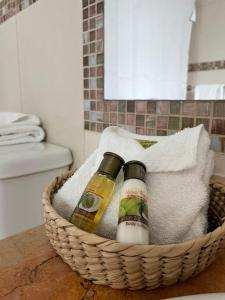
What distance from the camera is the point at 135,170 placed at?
364mm

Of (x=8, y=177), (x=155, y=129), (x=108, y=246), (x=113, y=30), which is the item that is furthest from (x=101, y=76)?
(x=108, y=246)

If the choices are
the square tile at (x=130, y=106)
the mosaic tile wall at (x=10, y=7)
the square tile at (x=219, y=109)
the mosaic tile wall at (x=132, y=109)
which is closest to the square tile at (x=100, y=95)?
the mosaic tile wall at (x=132, y=109)

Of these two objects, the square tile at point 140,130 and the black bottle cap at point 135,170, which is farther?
the square tile at point 140,130

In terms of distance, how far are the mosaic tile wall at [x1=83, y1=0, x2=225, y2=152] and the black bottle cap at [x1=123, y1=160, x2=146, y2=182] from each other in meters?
0.21

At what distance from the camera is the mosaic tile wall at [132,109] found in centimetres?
50

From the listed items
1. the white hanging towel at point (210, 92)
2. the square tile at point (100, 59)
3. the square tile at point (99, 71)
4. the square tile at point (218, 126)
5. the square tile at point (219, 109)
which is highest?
the square tile at point (100, 59)

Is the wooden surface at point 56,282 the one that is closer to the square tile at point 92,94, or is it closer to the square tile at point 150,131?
the square tile at point 150,131

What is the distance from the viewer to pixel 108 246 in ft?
0.88

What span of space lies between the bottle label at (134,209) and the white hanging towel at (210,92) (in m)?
0.28

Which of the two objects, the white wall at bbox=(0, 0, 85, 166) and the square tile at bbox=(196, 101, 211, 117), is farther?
the white wall at bbox=(0, 0, 85, 166)

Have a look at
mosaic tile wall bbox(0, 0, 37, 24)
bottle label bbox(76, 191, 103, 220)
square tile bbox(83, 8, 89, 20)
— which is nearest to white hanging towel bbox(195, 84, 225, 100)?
bottle label bbox(76, 191, 103, 220)

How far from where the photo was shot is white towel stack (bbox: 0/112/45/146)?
0.88 metres

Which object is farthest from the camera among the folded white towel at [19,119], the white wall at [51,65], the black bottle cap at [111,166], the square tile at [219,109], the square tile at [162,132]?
the folded white towel at [19,119]

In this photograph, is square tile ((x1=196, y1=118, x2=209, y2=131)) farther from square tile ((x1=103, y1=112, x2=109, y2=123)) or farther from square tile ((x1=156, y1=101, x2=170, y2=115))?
square tile ((x1=103, y1=112, x2=109, y2=123))
